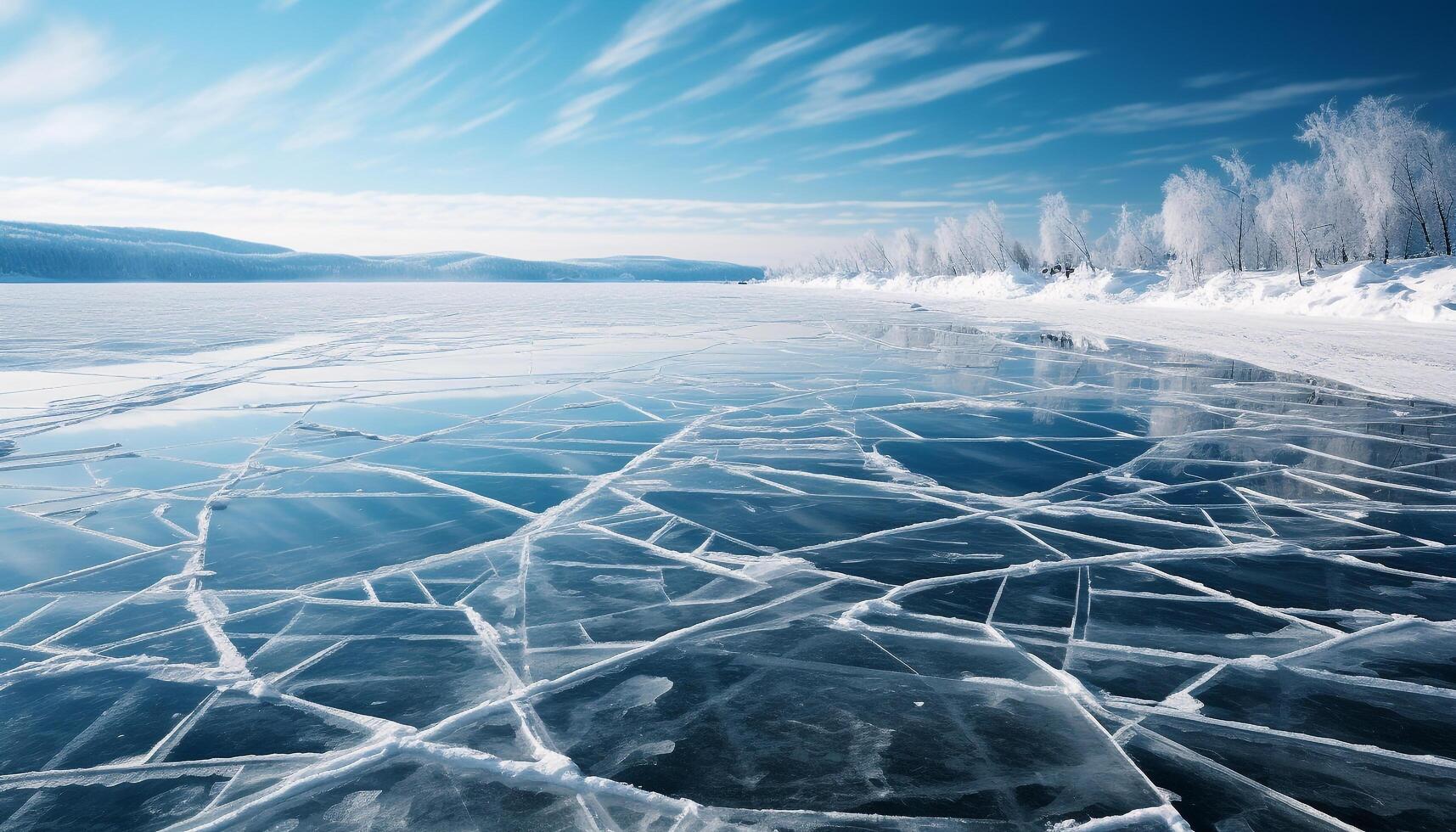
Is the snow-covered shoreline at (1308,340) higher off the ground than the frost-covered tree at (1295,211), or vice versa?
the frost-covered tree at (1295,211)

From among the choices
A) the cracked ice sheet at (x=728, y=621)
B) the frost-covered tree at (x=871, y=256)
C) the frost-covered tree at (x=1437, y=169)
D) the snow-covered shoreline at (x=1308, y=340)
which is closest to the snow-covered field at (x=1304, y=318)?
the snow-covered shoreline at (x=1308, y=340)

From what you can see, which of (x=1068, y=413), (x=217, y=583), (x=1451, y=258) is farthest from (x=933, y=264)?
(x=217, y=583)

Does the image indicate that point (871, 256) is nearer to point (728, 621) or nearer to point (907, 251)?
point (907, 251)

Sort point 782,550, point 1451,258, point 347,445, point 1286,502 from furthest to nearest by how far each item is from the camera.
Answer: point 1451,258 < point 347,445 < point 1286,502 < point 782,550

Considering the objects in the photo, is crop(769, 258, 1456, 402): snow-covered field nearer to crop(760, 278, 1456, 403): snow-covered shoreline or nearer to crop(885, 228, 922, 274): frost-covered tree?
crop(760, 278, 1456, 403): snow-covered shoreline

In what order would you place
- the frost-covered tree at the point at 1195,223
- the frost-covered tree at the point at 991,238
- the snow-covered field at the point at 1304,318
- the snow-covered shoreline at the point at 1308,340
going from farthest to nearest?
the frost-covered tree at the point at 991,238 < the frost-covered tree at the point at 1195,223 < the snow-covered field at the point at 1304,318 < the snow-covered shoreline at the point at 1308,340

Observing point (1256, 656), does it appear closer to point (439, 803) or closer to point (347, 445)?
point (439, 803)

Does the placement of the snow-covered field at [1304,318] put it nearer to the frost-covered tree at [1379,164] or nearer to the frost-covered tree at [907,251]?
the frost-covered tree at [1379,164]
